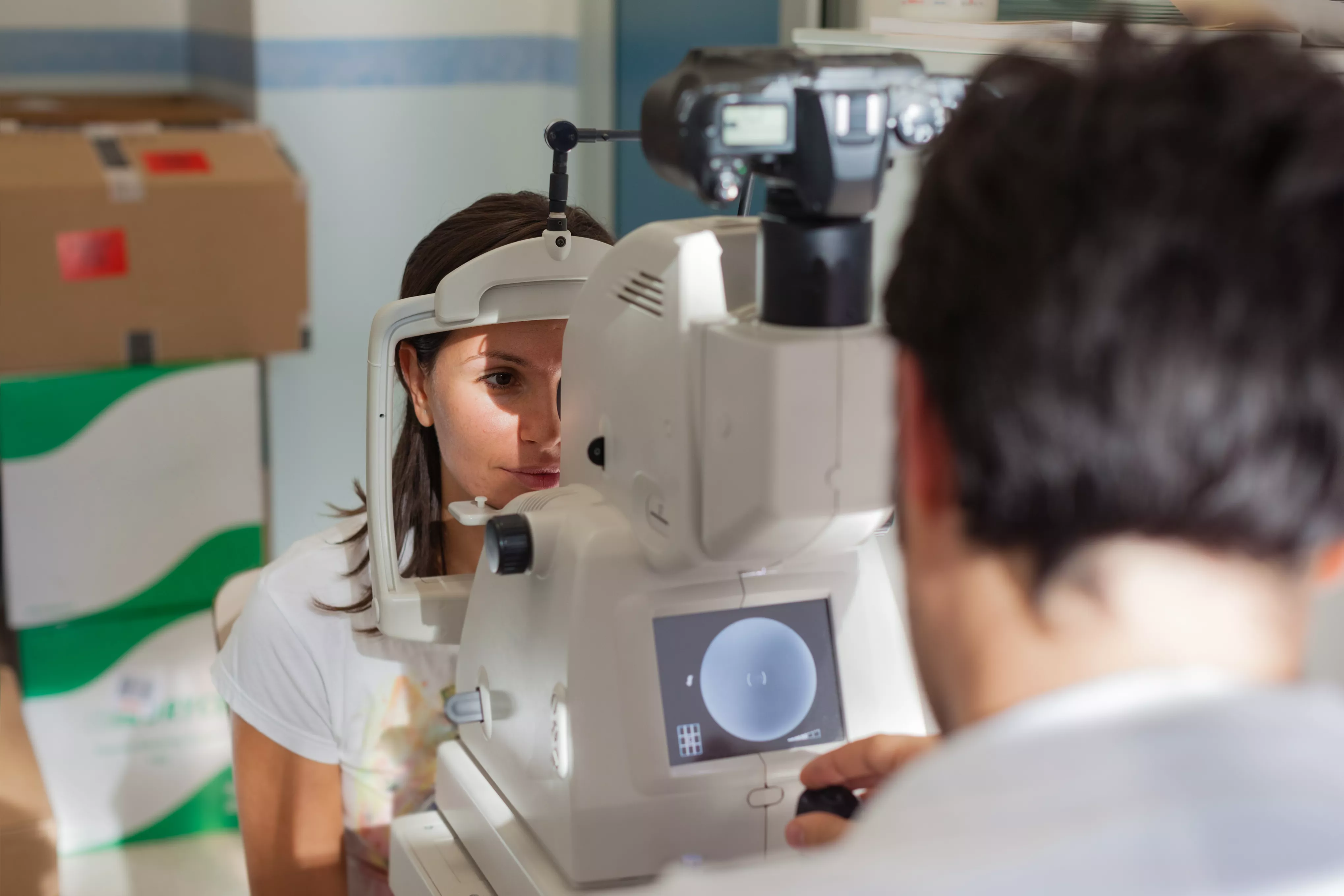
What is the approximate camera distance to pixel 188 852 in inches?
84.2

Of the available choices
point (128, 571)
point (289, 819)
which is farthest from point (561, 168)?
point (128, 571)

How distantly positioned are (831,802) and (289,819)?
72 cm

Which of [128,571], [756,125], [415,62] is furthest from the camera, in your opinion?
A: [415,62]

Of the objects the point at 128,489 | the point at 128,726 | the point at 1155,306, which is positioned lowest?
the point at 128,726

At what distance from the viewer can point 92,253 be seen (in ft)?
6.41

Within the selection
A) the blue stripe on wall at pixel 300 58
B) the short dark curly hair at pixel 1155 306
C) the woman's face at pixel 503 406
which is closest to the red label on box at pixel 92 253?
the blue stripe on wall at pixel 300 58

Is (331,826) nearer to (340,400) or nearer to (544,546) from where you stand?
(544,546)

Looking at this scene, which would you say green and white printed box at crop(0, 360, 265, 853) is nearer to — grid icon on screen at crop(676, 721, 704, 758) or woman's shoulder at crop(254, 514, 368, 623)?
woman's shoulder at crop(254, 514, 368, 623)

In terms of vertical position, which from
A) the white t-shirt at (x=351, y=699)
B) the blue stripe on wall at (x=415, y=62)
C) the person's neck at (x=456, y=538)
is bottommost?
the white t-shirt at (x=351, y=699)

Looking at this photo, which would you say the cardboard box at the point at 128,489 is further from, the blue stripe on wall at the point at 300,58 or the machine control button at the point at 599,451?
the machine control button at the point at 599,451

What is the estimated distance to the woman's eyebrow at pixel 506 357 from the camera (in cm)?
106

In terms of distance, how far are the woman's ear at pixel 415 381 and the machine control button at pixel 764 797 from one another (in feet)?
1.91

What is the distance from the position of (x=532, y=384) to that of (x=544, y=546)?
1.22ft

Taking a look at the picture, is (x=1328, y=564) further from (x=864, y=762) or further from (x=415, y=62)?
(x=415, y=62)
